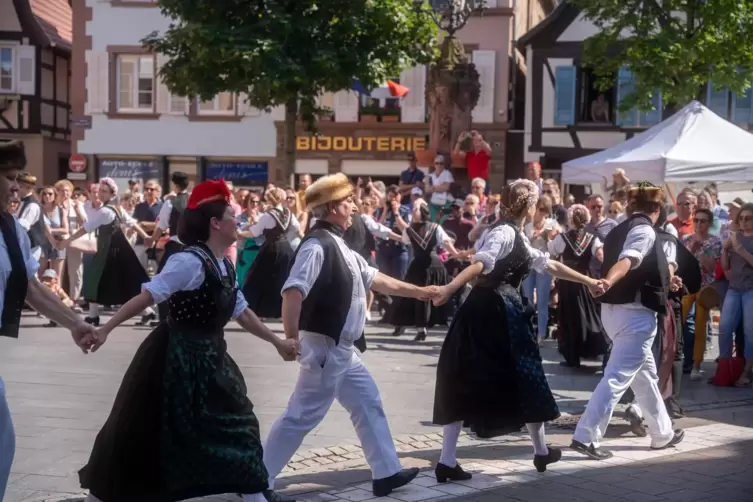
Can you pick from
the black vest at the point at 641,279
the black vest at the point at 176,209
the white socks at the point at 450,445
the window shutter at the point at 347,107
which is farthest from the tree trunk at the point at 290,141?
the white socks at the point at 450,445

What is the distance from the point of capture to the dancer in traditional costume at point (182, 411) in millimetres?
5195

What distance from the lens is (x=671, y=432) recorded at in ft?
26.0

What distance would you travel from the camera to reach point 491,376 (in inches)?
269

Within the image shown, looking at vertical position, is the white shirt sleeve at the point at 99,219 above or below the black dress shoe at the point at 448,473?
above

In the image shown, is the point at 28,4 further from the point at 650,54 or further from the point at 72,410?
the point at 72,410

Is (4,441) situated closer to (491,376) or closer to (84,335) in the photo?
(84,335)

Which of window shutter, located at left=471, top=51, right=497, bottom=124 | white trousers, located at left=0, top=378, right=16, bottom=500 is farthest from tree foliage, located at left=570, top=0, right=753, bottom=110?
white trousers, located at left=0, top=378, right=16, bottom=500

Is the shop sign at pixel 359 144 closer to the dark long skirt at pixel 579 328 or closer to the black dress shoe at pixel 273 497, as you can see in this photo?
the dark long skirt at pixel 579 328

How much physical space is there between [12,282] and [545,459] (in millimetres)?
3460

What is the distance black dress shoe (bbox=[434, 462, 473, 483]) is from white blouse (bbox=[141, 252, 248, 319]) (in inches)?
82.6

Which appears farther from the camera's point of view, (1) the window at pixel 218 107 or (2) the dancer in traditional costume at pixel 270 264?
(1) the window at pixel 218 107

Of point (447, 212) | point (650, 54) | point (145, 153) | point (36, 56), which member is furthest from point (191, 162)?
point (447, 212)

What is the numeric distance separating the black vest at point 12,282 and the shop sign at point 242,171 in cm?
3028

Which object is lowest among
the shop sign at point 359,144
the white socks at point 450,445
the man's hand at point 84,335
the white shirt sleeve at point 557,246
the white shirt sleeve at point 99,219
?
the white socks at point 450,445
